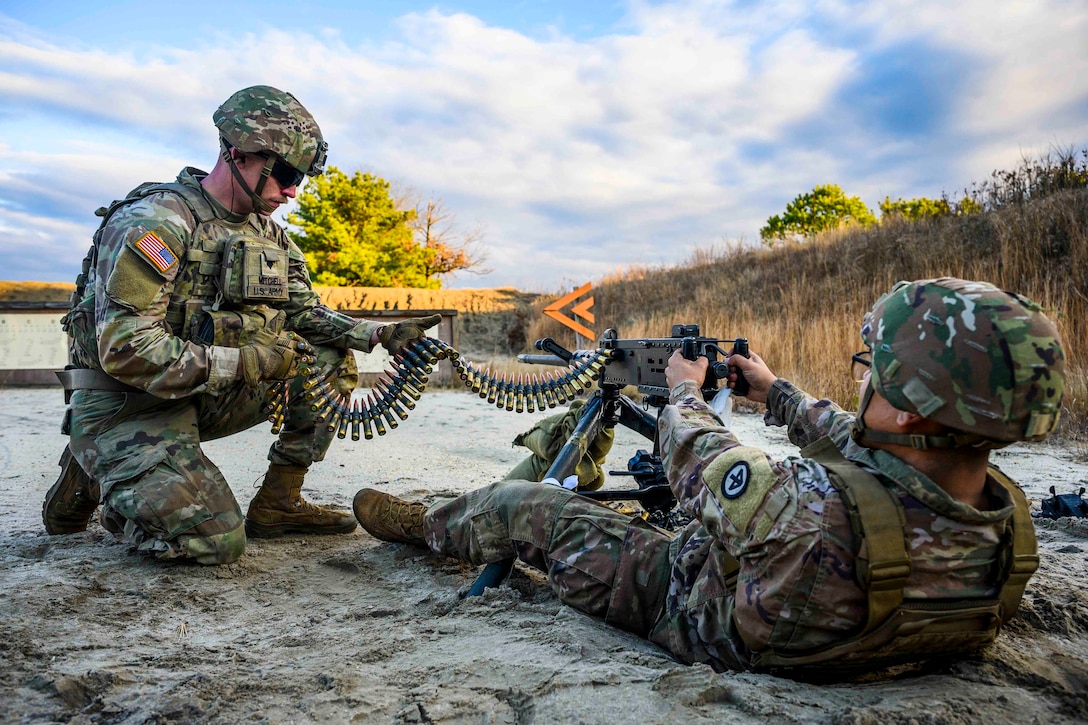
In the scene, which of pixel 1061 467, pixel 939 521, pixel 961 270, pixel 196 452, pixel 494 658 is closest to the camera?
pixel 939 521

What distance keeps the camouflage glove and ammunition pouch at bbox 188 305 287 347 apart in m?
0.08

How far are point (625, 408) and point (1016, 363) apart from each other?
2.32 m

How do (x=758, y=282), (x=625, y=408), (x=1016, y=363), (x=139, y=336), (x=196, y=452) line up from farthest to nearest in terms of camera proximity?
(x=758, y=282)
(x=625, y=408)
(x=196, y=452)
(x=139, y=336)
(x=1016, y=363)

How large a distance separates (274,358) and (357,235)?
25821 millimetres

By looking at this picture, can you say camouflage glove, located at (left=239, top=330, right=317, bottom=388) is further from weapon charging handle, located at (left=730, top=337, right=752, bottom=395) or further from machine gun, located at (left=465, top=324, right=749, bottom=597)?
weapon charging handle, located at (left=730, top=337, right=752, bottom=395)

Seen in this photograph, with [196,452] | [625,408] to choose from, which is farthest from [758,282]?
[196,452]

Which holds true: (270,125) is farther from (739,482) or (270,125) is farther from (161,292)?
(739,482)

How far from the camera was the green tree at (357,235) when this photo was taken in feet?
88.9

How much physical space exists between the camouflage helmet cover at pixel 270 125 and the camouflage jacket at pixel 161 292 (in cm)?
38

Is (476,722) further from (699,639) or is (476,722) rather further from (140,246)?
(140,246)

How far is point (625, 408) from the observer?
3.91 meters

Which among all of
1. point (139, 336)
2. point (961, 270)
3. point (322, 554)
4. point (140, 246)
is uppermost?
point (961, 270)

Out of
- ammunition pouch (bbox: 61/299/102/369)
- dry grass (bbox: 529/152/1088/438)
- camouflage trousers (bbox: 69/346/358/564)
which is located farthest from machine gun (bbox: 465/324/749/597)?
dry grass (bbox: 529/152/1088/438)

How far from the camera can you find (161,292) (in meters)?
3.50
